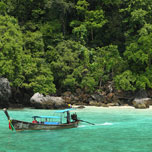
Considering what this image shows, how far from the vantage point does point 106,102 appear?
3991 centimetres

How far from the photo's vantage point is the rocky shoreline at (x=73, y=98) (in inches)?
1381

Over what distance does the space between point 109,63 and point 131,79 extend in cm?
502

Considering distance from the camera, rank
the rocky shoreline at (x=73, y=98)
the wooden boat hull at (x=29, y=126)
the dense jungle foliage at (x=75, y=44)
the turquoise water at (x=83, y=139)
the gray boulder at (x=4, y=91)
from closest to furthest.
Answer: the turquoise water at (x=83, y=139) < the wooden boat hull at (x=29, y=126) < the gray boulder at (x=4, y=91) < the rocky shoreline at (x=73, y=98) < the dense jungle foliage at (x=75, y=44)

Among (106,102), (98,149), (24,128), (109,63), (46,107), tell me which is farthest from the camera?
(109,63)

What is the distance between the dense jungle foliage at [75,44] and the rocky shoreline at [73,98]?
1.18 meters

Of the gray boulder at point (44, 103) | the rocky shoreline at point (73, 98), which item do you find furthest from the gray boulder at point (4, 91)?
the gray boulder at point (44, 103)

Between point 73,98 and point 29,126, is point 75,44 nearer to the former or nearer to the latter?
point 73,98

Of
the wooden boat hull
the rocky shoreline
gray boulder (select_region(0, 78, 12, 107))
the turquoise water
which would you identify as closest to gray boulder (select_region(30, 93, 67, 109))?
the rocky shoreline

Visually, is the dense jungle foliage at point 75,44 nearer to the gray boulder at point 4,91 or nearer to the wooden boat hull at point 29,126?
the gray boulder at point 4,91

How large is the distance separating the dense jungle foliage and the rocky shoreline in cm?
118

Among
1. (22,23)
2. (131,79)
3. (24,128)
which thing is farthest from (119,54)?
(24,128)

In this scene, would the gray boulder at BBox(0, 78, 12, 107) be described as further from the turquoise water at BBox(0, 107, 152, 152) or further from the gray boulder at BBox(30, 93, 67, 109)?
the turquoise water at BBox(0, 107, 152, 152)

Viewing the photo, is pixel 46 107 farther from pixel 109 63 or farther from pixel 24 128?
pixel 24 128

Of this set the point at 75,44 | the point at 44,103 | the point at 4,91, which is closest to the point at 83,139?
the point at 44,103
